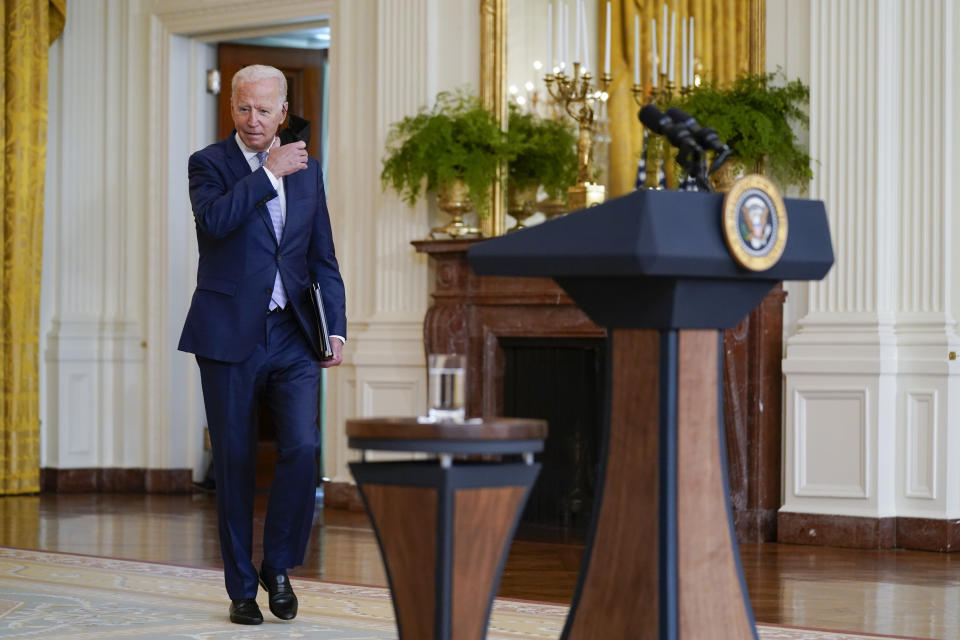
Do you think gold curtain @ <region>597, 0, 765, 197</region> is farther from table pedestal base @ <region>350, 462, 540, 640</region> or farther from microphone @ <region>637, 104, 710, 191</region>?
table pedestal base @ <region>350, 462, 540, 640</region>

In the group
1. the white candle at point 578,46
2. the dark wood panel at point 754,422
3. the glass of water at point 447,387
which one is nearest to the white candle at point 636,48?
the white candle at point 578,46

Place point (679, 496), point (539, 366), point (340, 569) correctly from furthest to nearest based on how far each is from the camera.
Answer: point (539, 366)
point (340, 569)
point (679, 496)

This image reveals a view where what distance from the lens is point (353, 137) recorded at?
262 inches

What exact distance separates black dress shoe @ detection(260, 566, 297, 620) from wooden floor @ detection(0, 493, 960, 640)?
73cm

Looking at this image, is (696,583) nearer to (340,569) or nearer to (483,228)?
(340,569)

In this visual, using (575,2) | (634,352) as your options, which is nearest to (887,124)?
(575,2)

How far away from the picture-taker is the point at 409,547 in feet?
7.62

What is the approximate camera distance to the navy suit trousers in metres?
3.55

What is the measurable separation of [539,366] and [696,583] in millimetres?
3537

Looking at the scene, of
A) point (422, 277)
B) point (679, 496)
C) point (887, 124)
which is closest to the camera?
point (679, 496)

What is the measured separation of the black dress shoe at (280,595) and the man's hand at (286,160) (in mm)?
1064

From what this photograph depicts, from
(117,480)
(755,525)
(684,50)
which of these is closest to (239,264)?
A: (755,525)

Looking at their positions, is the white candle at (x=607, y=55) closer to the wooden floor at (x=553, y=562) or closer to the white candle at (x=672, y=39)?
the white candle at (x=672, y=39)

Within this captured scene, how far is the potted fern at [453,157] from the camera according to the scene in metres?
5.96
